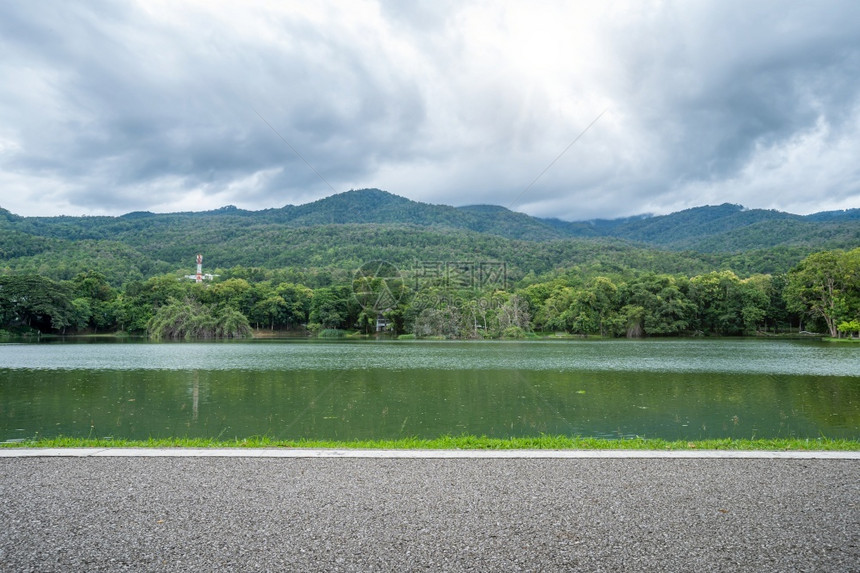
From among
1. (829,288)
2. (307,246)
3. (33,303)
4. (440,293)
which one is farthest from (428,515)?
(307,246)

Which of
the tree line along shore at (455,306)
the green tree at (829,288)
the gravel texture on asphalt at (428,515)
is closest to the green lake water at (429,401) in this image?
the gravel texture on asphalt at (428,515)

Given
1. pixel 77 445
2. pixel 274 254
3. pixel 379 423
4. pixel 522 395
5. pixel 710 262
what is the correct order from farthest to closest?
pixel 274 254 → pixel 710 262 → pixel 522 395 → pixel 379 423 → pixel 77 445

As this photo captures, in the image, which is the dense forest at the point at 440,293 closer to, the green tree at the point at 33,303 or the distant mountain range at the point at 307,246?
the green tree at the point at 33,303

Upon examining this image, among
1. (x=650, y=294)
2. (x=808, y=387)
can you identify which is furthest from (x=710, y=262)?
(x=808, y=387)

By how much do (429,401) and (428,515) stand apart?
11.2 metres

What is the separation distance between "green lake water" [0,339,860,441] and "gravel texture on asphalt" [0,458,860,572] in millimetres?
4412

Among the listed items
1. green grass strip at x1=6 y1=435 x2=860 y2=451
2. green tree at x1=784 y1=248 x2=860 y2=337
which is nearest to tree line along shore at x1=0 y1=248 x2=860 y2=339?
green tree at x1=784 y1=248 x2=860 y2=337

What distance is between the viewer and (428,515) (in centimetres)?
516

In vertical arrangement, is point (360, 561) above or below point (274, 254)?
below

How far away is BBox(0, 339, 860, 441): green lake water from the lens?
39.2 feet

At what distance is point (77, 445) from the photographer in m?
8.49

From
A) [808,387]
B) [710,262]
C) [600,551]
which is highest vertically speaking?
[710,262]

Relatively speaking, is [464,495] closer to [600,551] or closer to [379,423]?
[600,551]

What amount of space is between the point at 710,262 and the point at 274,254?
108 m
